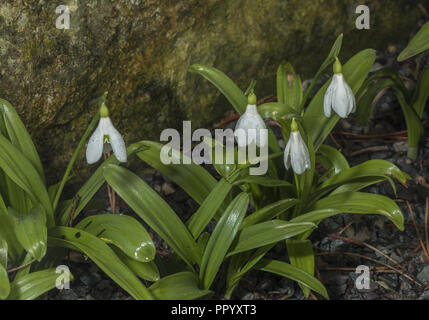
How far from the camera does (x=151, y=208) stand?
1.86 metres

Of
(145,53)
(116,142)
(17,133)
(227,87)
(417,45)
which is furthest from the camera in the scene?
(145,53)

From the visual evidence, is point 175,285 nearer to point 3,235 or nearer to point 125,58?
point 3,235

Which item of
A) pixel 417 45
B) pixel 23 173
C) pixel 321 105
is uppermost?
pixel 417 45

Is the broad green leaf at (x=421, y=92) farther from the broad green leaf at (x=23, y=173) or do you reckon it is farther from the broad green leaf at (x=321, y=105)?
the broad green leaf at (x=23, y=173)

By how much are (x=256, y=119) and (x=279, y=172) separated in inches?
18.4

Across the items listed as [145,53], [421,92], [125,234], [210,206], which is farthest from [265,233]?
[421,92]

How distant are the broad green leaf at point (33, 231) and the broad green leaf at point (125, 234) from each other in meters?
0.18

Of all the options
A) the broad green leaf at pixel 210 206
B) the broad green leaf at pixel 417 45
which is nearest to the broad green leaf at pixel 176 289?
the broad green leaf at pixel 210 206

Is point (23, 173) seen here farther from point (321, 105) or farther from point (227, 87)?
point (321, 105)

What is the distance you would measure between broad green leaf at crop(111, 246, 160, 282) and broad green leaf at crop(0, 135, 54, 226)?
11.4 inches

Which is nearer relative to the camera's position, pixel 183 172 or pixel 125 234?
pixel 125 234

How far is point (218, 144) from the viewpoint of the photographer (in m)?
1.99

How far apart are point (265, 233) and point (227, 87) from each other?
57 cm

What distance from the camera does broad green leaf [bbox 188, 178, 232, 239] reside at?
1896 millimetres
